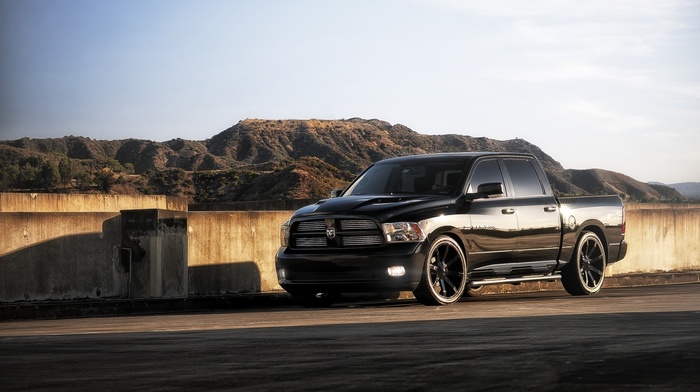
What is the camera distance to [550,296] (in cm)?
1606

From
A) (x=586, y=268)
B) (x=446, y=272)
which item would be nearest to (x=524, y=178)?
(x=586, y=268)

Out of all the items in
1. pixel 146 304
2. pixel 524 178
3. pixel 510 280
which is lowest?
pixel 146 304

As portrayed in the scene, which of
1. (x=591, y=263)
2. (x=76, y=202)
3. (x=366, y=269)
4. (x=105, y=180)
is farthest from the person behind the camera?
(x=105, y=180)

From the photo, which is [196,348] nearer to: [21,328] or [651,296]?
[21,328]

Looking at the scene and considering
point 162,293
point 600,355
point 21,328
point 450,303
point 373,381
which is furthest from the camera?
point 162,293

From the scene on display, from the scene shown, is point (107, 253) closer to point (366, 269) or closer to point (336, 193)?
point (336, 193)

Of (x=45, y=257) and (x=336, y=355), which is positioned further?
(x=45, y=257)

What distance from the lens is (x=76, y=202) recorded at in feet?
83.1

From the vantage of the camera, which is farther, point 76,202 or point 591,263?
point 76,202

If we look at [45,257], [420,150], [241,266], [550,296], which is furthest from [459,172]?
[420,150]

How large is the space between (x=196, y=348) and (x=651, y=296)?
8.77m

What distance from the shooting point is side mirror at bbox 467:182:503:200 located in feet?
47.4

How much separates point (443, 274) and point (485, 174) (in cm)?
175

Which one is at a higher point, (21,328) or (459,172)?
(459,172)
